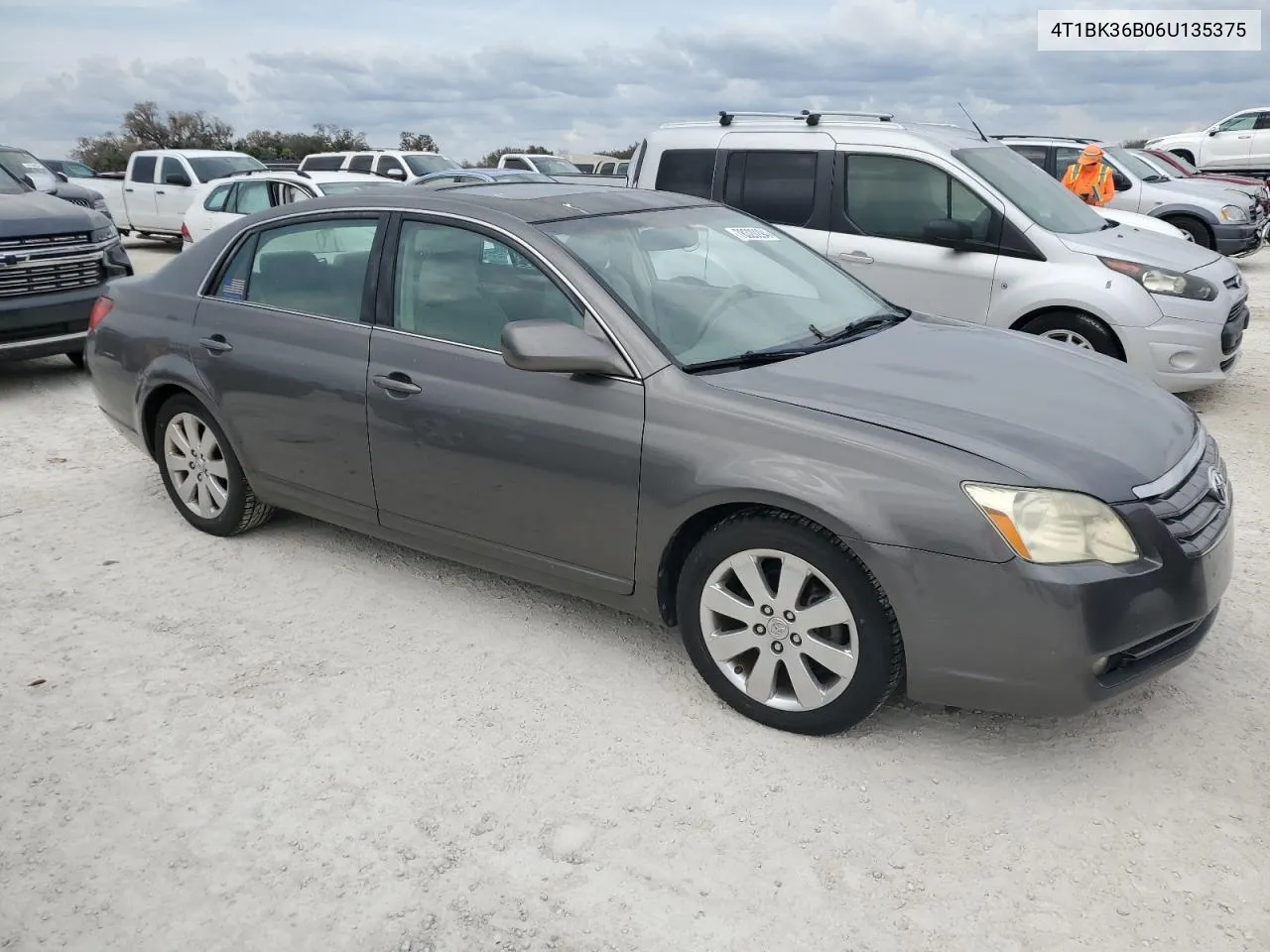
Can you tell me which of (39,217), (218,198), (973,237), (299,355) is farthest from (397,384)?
(218,198)

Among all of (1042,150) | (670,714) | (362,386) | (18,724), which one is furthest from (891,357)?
(1042,150)

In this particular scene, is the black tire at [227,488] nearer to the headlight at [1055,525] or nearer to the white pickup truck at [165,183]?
the headlight at [1055,525]

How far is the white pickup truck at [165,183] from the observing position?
59.3ft

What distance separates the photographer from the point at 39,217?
25.8ft

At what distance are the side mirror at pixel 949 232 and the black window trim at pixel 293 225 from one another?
4.13 metres

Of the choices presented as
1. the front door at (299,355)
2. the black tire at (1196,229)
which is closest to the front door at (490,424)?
the front door at (299,355)

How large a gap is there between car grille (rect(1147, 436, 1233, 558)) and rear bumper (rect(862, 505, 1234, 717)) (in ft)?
0.15

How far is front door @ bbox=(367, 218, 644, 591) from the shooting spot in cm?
352

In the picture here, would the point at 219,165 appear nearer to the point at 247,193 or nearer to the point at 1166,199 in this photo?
the point at 247,193

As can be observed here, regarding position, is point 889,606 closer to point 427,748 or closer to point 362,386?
point 427,748

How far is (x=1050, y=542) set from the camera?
2883mm

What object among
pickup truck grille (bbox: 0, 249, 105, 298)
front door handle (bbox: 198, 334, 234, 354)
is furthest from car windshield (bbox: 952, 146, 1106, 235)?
pickup truck grille (bbox: 0, 249, 105, 298)

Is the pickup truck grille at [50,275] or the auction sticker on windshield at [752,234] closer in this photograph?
the auction sticker on windshield at [752,234]

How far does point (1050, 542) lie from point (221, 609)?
10.1 feet
